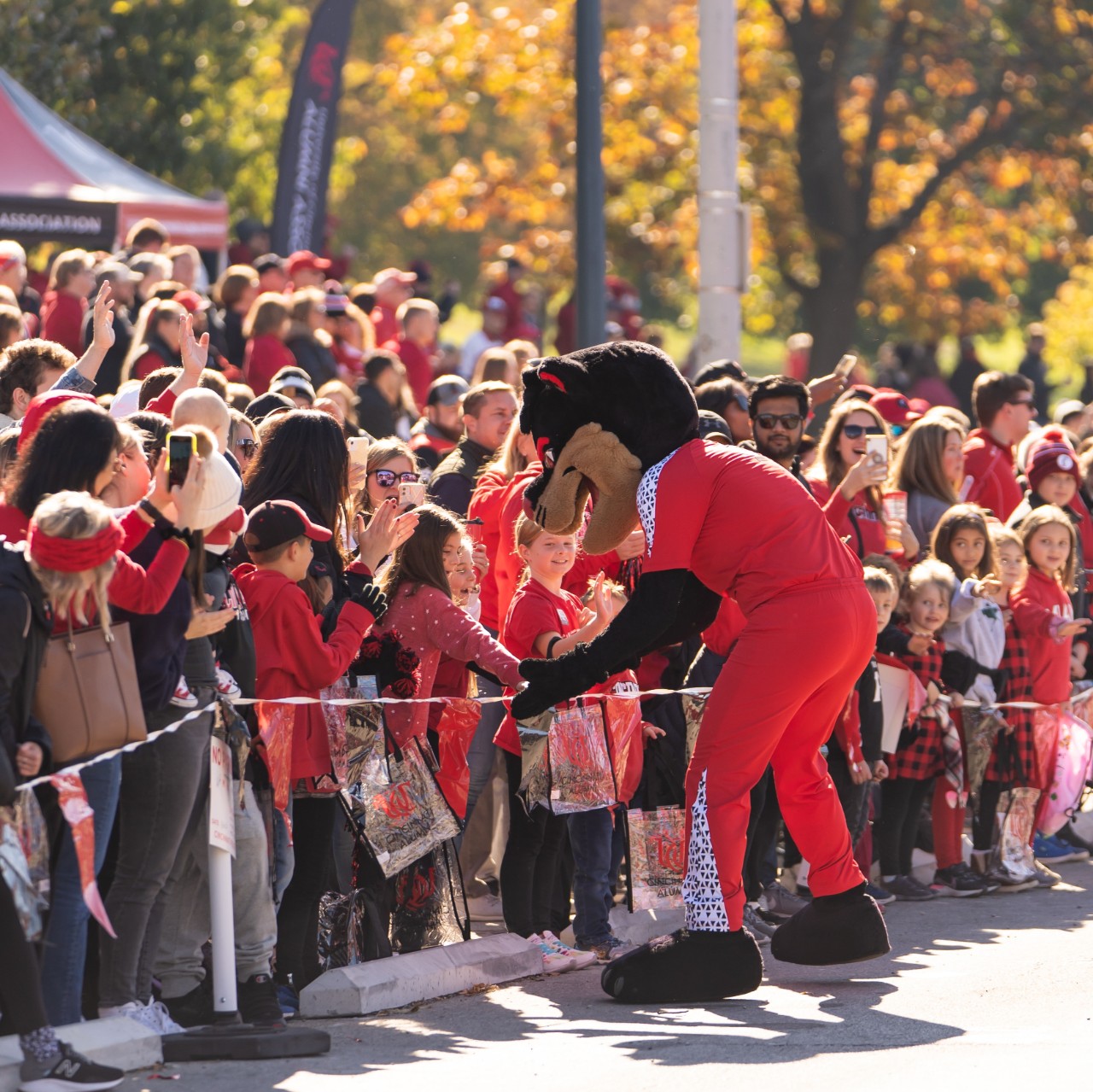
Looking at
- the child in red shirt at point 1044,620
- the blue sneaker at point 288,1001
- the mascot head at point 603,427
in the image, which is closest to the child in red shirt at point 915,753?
the child in red shirt at point 1044,620

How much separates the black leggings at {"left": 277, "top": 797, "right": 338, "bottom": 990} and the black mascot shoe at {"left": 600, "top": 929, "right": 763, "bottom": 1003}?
1020 millimetres

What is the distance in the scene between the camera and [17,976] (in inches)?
217

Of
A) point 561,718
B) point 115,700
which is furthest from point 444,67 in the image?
point 115,700

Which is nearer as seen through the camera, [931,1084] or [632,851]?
[931,1084]

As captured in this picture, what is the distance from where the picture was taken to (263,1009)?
6.40 metres

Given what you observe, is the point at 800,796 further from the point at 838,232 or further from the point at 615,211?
the point at 615,211

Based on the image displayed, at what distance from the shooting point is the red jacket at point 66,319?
458 inches

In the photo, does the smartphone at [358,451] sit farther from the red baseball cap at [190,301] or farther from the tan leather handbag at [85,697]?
the red baseball cap at [190,301]

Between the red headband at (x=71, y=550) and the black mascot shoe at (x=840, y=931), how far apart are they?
111 inches

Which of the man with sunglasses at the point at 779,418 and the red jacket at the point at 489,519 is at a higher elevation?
the man with sunglasses at the point at 779,418

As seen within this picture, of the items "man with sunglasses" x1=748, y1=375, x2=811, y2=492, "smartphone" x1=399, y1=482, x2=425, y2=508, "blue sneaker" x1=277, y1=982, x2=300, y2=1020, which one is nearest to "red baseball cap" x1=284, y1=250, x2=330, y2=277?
"man with sunglasses" x1=748, y1=375, x2=811, y2=492

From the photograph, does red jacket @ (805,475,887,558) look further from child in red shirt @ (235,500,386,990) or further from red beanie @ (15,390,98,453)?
red beanie @ (15,390,98,453)

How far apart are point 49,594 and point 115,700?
36cm

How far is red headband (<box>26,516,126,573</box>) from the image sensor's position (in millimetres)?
5637
